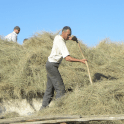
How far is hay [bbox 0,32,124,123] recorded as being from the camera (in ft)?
9.50

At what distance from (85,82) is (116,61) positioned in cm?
128

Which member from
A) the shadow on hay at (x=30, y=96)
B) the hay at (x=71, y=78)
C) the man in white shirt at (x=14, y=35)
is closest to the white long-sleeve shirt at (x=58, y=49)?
the hay at (x=71, y=78)

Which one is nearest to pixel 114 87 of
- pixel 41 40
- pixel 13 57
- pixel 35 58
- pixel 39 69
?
pixel 39 69

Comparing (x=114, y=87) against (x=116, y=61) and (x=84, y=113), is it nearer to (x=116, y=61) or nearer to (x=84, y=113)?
(x=84, y=113)

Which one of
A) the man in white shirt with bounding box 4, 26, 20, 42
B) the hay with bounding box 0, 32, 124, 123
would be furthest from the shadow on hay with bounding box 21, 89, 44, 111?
the man in white shirt with bounding box 4, 26, 20, 42

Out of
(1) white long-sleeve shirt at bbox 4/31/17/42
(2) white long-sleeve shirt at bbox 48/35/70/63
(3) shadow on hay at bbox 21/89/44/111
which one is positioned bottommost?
(3) shadow on hay at bbox 21/89/44/111

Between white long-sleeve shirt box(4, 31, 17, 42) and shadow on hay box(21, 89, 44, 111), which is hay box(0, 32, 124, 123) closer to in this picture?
shadow on hay box(21, 89, 44, 111)

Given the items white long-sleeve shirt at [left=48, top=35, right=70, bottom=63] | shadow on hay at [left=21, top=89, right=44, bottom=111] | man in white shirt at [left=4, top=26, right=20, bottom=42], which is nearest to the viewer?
white long-sleeve shirt at [left=48, top=35, right=70, bottom=63]

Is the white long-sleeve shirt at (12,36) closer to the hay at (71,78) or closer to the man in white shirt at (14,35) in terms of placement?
the man in white shirt at (14,35)

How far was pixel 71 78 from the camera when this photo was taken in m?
4.46

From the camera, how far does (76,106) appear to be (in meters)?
2.87

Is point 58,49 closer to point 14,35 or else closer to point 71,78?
point 71,78

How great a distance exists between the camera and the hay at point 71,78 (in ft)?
9.50

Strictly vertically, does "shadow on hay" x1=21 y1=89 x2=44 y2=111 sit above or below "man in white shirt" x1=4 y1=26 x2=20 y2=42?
below
